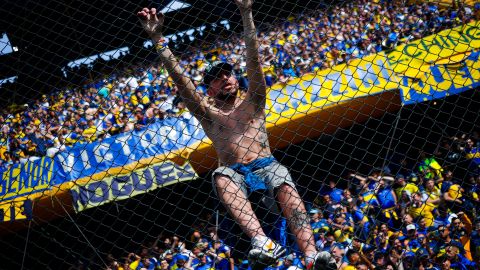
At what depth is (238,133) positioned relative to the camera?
3342 mm

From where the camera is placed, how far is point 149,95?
8711 millimetres

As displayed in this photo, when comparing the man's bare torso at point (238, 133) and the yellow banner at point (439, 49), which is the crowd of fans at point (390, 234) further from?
the man's bare torso at point (238, 133)

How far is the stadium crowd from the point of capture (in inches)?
229

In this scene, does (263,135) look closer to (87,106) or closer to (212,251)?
(212,251)

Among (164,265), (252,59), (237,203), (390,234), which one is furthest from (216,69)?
(390,234)

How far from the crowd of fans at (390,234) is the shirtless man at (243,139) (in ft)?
3.55

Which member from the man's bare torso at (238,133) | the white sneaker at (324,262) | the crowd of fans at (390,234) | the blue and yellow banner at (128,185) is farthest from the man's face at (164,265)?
the white sneaker at (324,262)

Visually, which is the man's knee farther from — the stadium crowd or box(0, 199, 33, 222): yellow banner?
the stadium crowd

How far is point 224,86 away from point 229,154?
0.44 metres

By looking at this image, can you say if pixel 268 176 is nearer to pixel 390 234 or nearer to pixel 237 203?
pixel 237 203

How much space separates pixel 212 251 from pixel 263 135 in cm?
243

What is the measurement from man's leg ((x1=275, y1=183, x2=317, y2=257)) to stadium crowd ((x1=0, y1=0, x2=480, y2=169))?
2702 mm

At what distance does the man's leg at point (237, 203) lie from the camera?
10.1 feet

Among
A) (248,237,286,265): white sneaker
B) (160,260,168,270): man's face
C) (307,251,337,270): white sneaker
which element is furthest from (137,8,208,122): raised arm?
(160,260,168,270): man's face
